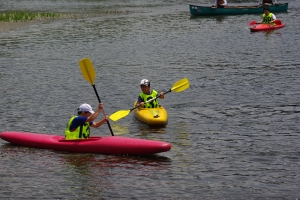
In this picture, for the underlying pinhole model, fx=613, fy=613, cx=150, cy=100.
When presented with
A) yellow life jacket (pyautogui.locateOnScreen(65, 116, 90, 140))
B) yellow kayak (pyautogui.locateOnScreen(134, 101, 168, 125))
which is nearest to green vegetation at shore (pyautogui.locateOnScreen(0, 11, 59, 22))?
yellow kayak (pyautogui.locateOnScreen(134, 101, 168, 125))

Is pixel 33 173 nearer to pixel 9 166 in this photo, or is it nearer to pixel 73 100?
pixel 9 166

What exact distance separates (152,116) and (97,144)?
289 centimetres

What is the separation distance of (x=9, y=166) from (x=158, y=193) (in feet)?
12.2

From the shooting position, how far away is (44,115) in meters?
17.7

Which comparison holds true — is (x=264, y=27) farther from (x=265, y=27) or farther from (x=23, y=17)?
(x=23, y=17)

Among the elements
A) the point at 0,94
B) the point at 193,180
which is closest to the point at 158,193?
the point at 193,180

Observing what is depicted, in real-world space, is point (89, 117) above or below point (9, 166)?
above

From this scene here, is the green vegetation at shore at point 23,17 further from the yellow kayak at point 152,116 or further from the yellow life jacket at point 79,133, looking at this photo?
the yellow life jacket at point 79,133

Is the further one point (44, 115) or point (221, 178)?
point (44, 115)

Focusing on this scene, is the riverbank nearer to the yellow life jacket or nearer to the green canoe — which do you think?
the green canoe

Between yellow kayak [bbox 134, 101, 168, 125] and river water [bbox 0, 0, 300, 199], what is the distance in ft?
0.63

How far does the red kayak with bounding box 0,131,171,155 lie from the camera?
13.1 meters

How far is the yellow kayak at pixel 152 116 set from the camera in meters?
16.0

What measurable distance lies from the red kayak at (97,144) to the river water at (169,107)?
0.57 ft
